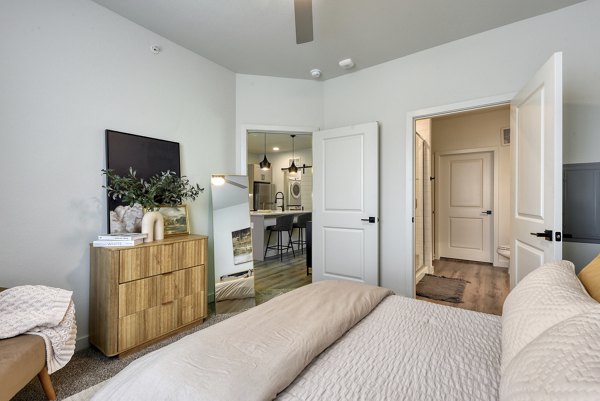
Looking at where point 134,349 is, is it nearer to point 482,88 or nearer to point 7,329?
point 7,329

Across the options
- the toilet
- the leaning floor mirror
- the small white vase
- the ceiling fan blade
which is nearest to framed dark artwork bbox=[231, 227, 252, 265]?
the leaning floor mirror

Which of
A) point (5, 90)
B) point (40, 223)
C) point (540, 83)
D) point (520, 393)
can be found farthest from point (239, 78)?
point (520, 393)

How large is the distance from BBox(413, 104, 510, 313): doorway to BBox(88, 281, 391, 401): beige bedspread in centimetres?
314

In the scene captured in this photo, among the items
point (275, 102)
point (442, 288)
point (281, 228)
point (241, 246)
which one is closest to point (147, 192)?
point (241, 246)

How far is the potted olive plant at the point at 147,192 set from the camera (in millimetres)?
2174

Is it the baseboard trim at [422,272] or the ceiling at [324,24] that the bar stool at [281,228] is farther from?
the ceiling at [324,24]

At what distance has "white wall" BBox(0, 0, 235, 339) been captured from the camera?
1795 millimetres

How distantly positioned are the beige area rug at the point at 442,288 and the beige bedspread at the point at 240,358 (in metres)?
2.47

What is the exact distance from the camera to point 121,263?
192cm

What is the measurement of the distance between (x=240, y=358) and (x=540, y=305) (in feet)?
2.93

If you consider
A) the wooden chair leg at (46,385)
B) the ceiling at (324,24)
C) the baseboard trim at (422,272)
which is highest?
the ceiling at (324,24)

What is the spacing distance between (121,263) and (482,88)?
3.29 m

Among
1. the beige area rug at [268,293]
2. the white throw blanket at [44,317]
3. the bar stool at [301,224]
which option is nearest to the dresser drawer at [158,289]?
the white throw blanket at [44,317]

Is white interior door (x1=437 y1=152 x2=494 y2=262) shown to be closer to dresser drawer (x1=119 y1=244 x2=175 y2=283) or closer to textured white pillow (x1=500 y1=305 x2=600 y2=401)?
dresser drawer (x1=119 y1=244 x2=175 y2=283)
